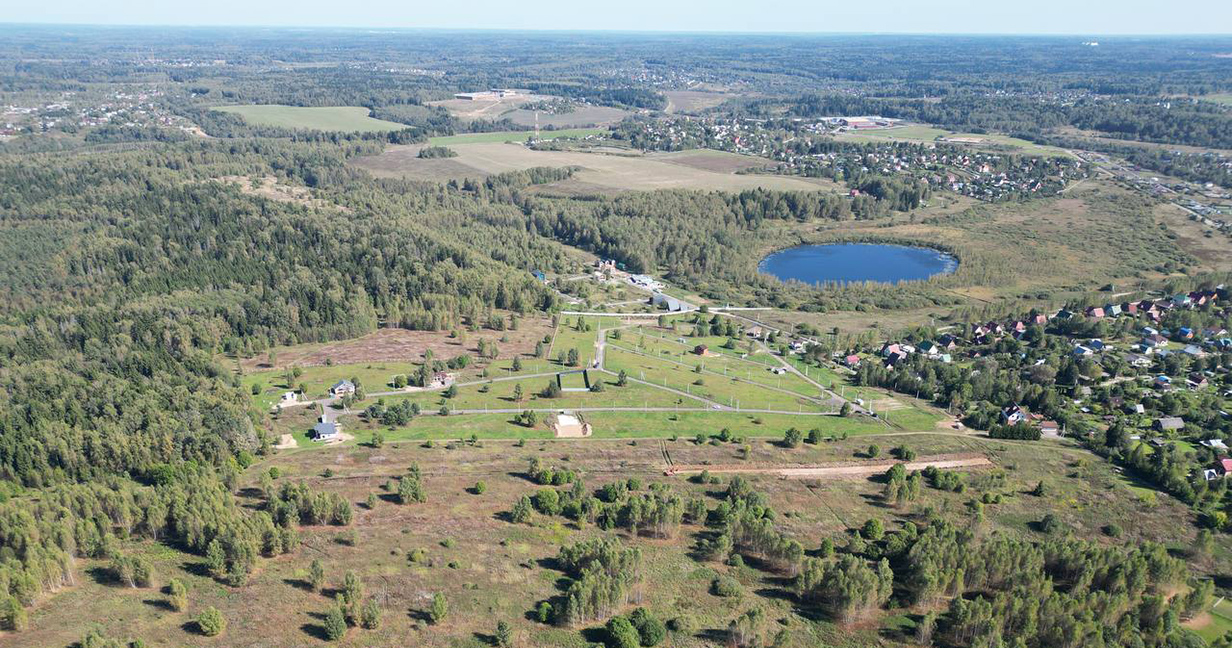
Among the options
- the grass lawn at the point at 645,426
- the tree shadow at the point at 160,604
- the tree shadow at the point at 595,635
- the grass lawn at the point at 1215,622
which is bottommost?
the grass lawn at the point at 1215,622

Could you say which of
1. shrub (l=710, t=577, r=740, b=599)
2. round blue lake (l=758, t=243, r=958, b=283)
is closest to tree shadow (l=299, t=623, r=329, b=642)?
shrub (l=710, t=577, r=740, b=599)

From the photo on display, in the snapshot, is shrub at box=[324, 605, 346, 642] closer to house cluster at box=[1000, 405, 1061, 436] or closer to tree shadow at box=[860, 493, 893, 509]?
tree shadow at box=[860, 493, 893, 509]

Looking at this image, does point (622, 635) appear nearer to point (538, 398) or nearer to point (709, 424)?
point (709, 424)

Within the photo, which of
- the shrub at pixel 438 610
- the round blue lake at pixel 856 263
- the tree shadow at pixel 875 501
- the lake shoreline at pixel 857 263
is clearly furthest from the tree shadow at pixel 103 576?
the round blue lake at pixel 856 263

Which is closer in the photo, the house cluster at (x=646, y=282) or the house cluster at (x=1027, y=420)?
the house cluster at (x=1027, y=420)

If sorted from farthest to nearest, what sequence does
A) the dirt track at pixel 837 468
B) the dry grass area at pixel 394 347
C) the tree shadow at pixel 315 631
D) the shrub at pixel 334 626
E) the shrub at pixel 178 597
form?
the dry grass area at pixel 394 347, the dirt track at pixel 837 468, the shrub at pixel 178 597, the tree shadow at pixel 315 631, the shrub at pixel 334 626

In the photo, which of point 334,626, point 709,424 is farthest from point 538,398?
point 334,626

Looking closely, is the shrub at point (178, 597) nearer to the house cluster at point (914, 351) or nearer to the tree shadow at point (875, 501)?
the tree shadow at point (875, 501)
